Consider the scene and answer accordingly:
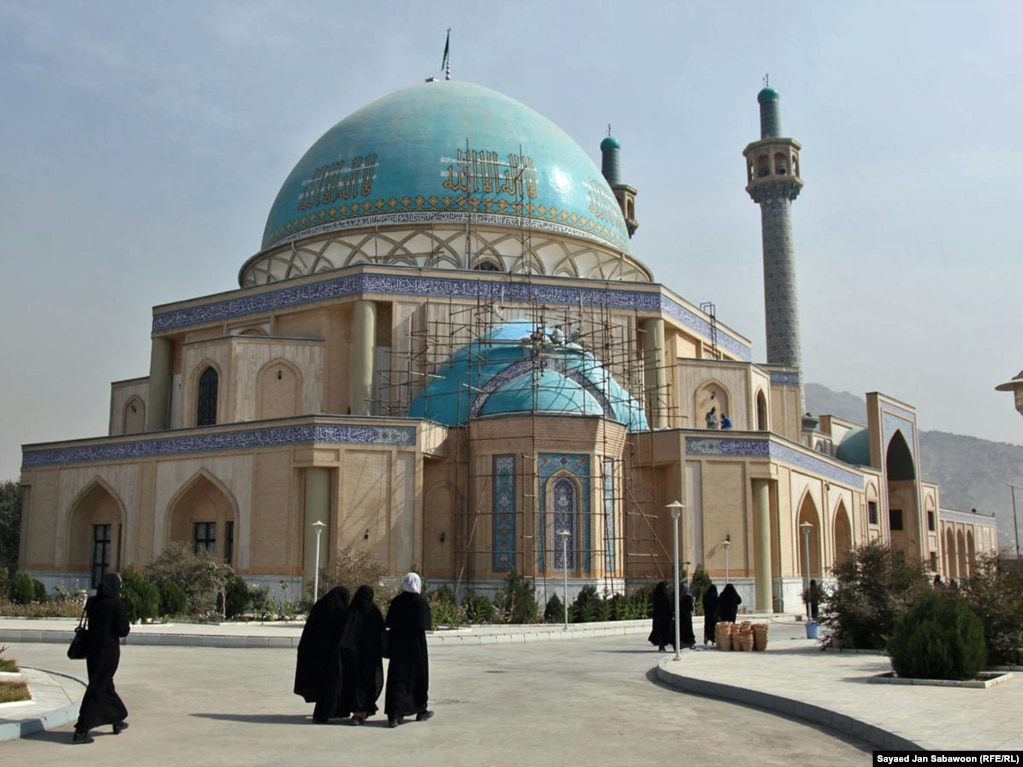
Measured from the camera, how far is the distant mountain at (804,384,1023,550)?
424 ft

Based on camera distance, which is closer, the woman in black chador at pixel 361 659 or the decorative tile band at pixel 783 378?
the woman in black chador at pixel 361 659

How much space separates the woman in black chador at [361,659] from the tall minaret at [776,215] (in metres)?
31.1

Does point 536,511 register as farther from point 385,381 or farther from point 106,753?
point 106,753

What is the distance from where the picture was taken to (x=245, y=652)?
559 inches

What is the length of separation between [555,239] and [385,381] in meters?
6.43

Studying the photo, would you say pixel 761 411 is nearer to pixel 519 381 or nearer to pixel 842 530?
pixel 842 530

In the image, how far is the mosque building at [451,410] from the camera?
74.0 ft

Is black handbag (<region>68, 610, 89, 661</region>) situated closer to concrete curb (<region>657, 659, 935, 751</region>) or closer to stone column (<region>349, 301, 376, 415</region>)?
concrete curb (<region>657, 659, 935, 751</region>)

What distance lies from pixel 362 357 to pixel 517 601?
26.4 ft

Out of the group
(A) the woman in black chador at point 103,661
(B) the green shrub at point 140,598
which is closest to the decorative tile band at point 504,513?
(B) the green shrub at point 140,598

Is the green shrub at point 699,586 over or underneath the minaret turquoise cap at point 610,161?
underneath

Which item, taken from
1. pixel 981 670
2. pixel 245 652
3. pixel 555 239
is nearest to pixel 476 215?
pixel 555 239

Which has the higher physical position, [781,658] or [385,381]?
[385,381]

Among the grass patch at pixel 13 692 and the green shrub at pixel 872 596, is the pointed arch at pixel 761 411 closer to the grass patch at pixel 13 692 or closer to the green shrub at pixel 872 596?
A: the green shrub at pixel 872 596
